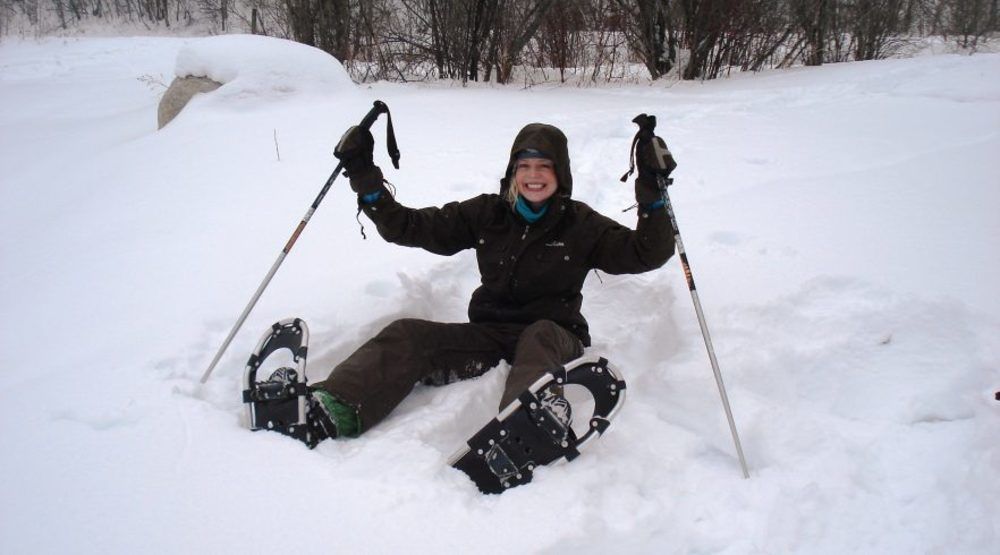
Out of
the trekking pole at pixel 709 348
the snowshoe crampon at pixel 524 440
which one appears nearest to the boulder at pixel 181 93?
the trekking pole at pixel 709 348

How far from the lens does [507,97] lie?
6.86 metres

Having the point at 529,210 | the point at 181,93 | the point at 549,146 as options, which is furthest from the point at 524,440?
the point at 181,93

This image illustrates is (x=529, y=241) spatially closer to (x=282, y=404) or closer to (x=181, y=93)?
(x=282, y=404)

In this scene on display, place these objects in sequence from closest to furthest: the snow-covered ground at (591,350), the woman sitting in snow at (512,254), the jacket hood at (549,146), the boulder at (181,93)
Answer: the snow-covered ground at (591,350)
the woman sitting in snow at (512,254)
the jacket hood at (549,146)
the boulder at (181,93)

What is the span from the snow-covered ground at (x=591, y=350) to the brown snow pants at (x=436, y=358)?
9cm

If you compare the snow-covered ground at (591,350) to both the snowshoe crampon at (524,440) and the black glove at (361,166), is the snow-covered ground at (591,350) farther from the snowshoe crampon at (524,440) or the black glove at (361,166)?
the black glove at (361,166)

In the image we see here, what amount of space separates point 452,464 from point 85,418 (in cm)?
123

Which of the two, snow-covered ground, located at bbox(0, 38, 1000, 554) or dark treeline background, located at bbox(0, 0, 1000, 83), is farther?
dark treeline background, located at bbox(0, 0, 1000, 83)

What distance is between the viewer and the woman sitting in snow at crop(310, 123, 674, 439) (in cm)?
220

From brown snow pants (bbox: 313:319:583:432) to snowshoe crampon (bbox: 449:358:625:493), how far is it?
10cm

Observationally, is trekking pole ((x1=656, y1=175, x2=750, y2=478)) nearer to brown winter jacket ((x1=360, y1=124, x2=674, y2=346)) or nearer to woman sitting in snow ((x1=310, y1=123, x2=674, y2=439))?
woman sitting in snow ((x1=310, y1=123, x2=674, y2=439))

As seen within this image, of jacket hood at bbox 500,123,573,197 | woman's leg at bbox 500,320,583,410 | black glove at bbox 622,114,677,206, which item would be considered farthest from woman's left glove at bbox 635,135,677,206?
woman's leg at bbox 500,320,583,410

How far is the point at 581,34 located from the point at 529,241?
7.31m

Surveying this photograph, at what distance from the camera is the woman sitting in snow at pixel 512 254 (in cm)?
220
